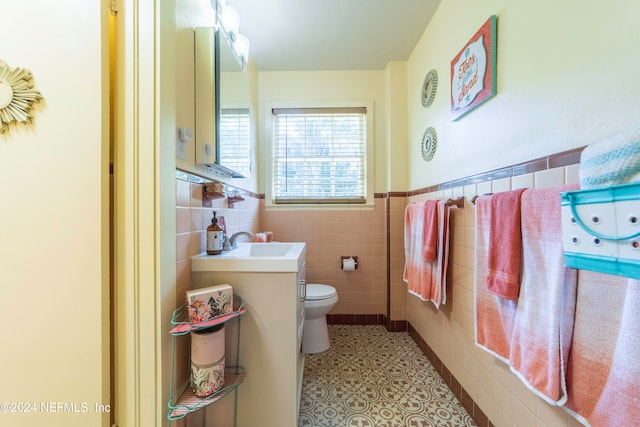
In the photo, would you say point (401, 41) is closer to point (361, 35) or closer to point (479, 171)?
point (361, 35)

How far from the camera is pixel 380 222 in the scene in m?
2.19

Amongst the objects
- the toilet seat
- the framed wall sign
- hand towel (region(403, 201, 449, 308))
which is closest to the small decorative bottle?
the toilet seat

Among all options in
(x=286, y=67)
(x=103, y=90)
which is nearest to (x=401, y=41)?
(x=286, y=67)

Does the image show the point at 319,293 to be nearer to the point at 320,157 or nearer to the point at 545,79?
the point at 320,157

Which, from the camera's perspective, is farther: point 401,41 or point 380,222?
point 380,222

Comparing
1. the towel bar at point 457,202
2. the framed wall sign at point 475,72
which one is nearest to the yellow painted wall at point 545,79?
the framed wall sign at point 475,72

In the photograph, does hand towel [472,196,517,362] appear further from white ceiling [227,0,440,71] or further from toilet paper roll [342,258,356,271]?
white ceiling [227,0,440,71]

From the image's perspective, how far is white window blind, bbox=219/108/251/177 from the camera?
4.26 feet

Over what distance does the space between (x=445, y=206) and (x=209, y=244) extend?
128 cm

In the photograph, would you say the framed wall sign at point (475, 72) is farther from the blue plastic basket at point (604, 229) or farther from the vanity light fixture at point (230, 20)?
the vanity light fixture at point (230, 20)

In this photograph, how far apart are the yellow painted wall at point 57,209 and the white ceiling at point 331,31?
110 cm

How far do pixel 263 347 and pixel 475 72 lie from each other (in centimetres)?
164

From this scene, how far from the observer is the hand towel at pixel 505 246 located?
825mm

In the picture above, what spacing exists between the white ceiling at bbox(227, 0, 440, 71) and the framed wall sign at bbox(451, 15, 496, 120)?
560 mm
